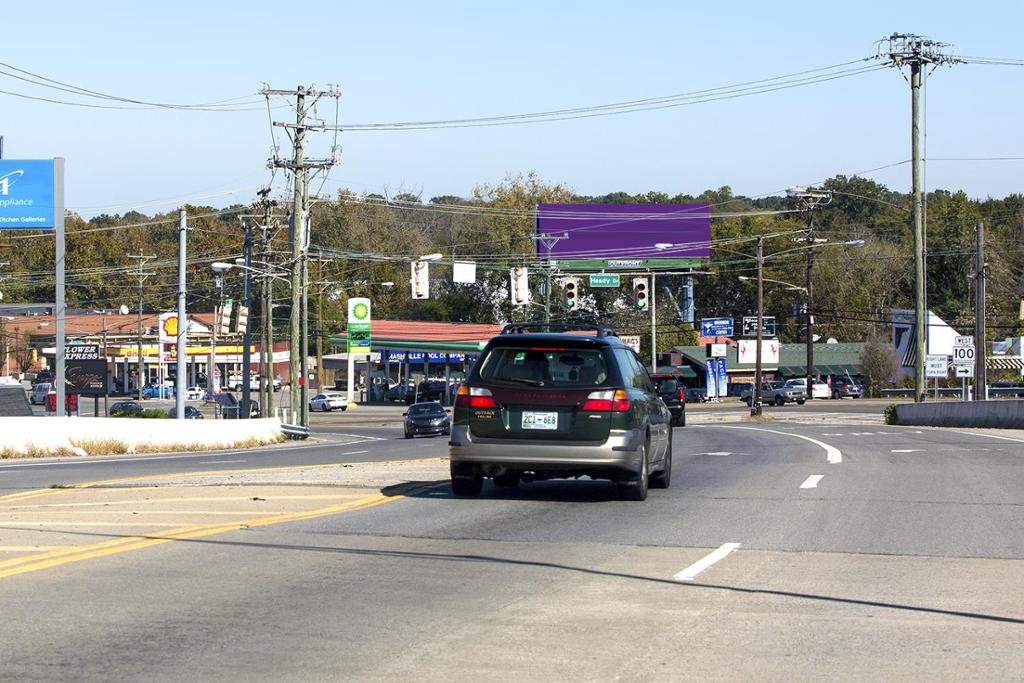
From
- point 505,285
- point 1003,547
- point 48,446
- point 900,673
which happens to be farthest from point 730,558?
point 505,285

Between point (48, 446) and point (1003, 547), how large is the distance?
80.8 ft

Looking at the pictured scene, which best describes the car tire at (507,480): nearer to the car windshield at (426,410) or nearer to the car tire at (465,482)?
the car tire at (465,482)

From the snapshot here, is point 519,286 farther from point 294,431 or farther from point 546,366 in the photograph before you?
point 546,366

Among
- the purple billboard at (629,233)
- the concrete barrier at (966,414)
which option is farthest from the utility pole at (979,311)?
the purple billboard at (629,233)

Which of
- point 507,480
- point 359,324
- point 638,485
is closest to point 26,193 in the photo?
point 359,324

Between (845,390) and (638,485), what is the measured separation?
8481 centimetres

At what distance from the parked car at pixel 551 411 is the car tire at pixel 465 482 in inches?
2.5

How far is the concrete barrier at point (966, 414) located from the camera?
39906 millimetres

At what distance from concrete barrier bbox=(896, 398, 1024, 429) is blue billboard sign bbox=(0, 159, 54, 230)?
105ft

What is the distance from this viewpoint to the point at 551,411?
13.9 metres

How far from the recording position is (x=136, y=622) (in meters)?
7.99

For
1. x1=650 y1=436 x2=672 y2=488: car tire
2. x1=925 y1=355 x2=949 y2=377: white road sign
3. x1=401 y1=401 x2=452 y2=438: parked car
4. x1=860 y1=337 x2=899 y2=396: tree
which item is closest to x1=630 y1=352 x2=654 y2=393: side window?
x1=650 y1=436 x2=672 y2=488: car tire

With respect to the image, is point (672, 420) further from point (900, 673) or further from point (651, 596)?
point (900, 673)

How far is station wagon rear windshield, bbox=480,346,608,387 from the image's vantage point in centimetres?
1403
